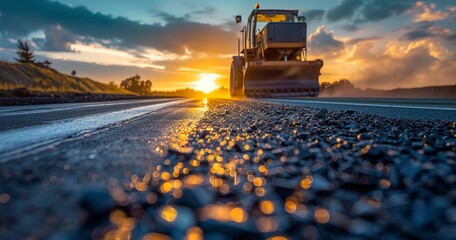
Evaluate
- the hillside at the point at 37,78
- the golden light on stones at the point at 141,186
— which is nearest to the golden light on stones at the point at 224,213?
the golden light on stones at the point at 141,186

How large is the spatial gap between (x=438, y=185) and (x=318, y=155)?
1.94 feet

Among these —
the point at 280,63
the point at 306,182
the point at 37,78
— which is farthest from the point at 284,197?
the point at 37,78

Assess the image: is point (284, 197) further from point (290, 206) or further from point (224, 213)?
point (224, 213)

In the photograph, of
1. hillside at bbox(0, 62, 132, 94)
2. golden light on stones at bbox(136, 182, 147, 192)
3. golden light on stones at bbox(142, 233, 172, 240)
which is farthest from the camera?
hillside at bbox(0, 62, 132, 94)

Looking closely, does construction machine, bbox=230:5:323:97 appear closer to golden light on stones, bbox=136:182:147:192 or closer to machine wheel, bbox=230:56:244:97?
machine wheel, bbox=230:56:244:97

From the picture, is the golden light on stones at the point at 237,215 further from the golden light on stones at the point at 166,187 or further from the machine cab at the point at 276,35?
the machine cab at the point at 276,35

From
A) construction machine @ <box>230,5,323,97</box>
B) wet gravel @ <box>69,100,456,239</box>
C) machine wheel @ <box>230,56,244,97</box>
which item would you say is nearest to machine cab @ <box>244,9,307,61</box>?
construction machine @ <box>230,5,323,97</box>

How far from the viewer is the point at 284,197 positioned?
1.02m

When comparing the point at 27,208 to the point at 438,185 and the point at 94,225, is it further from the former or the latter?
the point at 438,185

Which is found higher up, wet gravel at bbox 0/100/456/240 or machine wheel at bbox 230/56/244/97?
machine wheel at bbox 230/56/244/97

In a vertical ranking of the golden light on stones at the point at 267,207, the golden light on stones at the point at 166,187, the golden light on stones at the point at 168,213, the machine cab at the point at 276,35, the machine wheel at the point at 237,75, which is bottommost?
the golden light on stones at the point at 267,207

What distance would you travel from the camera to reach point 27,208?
847mm

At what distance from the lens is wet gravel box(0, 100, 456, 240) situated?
2.52 feet

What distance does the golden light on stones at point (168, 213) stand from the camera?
81cm
